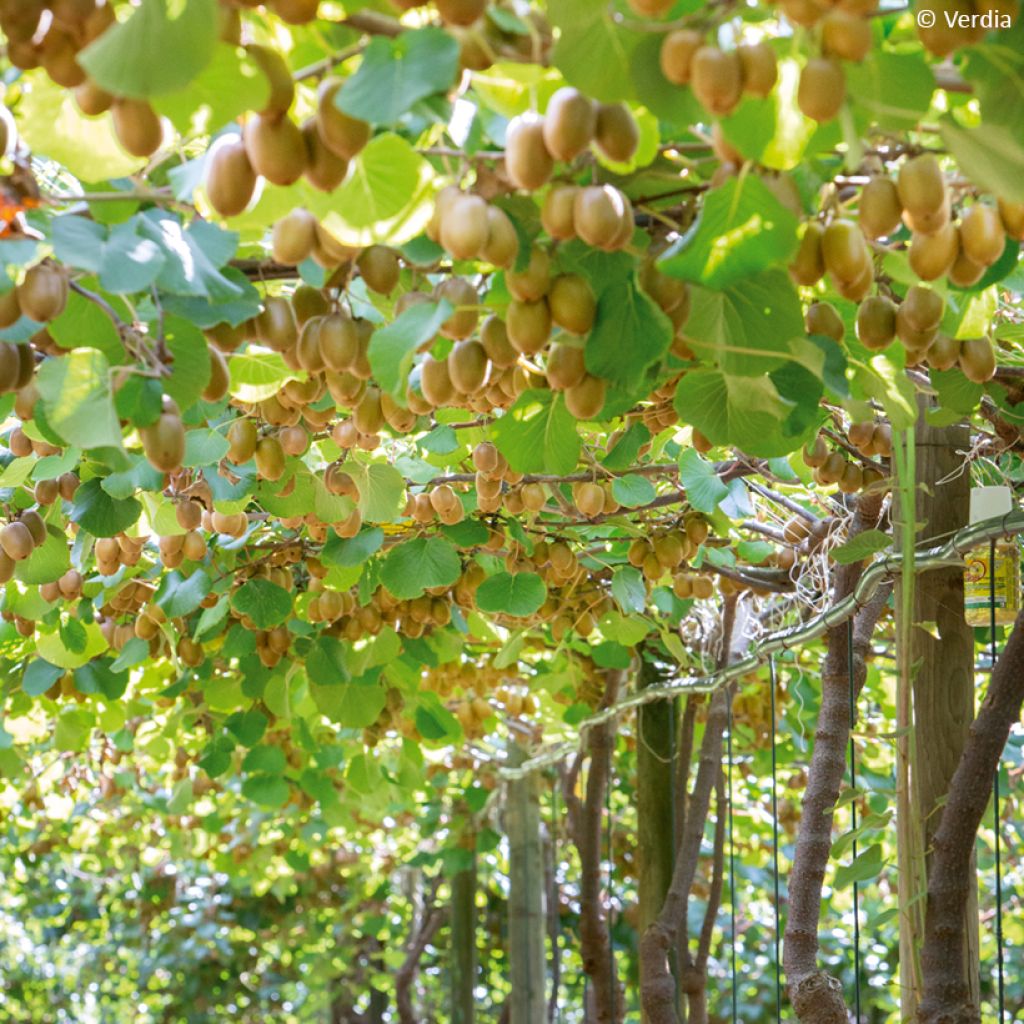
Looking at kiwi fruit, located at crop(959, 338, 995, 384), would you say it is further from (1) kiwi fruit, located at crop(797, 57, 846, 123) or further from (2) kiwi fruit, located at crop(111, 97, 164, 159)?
(2) kiwi fruit, located at crop(111, 97, 164, 159)

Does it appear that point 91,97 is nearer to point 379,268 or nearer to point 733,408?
point 379,268

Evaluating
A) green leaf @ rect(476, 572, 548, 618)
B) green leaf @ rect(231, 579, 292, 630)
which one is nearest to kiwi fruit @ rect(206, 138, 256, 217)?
green leaf @ rect(476, 572, 548, 618)

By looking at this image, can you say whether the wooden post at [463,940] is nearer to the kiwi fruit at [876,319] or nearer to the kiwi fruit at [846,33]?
the kiwi fruit at [876,319]

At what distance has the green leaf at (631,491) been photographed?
202 centimetres

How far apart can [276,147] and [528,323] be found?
24 centimetres

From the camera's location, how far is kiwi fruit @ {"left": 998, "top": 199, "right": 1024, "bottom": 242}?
896 millimetres

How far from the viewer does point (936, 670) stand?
5.78 ft

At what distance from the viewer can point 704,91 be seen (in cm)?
75

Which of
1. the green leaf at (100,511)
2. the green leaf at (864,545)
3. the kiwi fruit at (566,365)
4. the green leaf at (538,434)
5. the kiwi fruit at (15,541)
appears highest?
the green leaf at (100,511)

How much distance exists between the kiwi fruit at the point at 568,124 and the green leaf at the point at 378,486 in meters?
1.03

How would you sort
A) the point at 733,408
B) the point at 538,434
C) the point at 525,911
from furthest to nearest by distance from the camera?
the point at 525,911 < the point at 538,434 < the point at 733,408

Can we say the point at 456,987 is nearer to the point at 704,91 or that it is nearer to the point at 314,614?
the point at 314,614

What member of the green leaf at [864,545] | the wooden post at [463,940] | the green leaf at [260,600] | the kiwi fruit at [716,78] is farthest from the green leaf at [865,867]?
the wooden post at [463,940]

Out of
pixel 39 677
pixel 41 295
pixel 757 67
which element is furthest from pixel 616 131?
pixel 39 677
